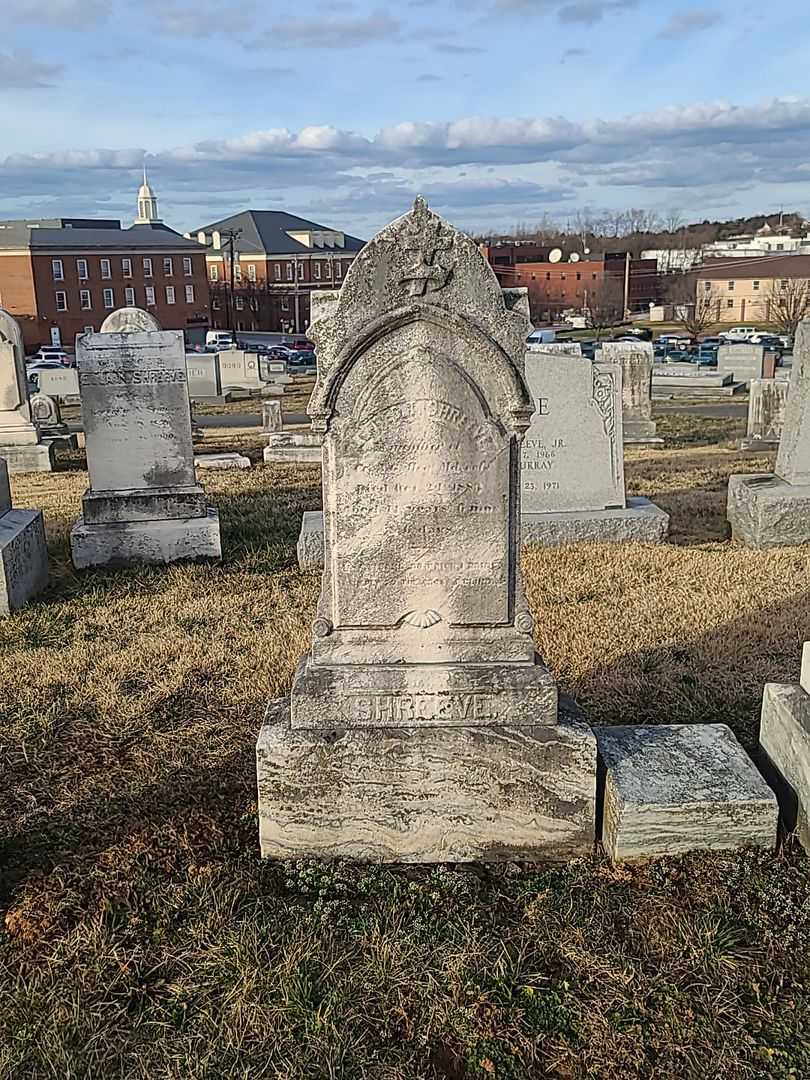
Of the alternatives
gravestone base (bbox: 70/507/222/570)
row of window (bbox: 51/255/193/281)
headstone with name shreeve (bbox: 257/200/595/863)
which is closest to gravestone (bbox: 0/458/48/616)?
gravestone base (bbox: 70/507/222/570)

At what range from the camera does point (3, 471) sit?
7.52 meters

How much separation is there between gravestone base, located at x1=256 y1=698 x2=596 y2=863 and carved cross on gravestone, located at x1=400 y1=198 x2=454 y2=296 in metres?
1.81

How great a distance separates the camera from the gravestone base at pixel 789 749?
12.4 feet

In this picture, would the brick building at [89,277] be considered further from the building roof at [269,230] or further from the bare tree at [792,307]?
the bare tree at [792,307]

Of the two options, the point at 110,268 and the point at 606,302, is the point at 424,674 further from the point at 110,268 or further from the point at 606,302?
the point at 606,302

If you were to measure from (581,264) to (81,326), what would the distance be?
37.3 metres

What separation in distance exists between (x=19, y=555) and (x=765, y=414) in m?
12.7

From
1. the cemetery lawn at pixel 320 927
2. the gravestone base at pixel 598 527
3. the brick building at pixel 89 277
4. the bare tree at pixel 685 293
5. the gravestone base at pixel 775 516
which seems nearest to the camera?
the cemetery lawn at pixel 320 927

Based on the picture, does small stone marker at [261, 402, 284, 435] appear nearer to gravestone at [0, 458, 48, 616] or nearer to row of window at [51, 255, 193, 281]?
gravestone at [0, 458, 48, 616]

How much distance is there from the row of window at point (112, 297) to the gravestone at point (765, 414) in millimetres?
50226

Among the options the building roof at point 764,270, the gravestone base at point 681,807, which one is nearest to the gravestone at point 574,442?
the gravestone base at point 681,807

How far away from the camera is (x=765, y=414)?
1548 centimetres

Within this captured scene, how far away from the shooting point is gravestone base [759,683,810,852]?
3793 millimetres

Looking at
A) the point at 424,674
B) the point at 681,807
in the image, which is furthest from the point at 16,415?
the point at 681,807
